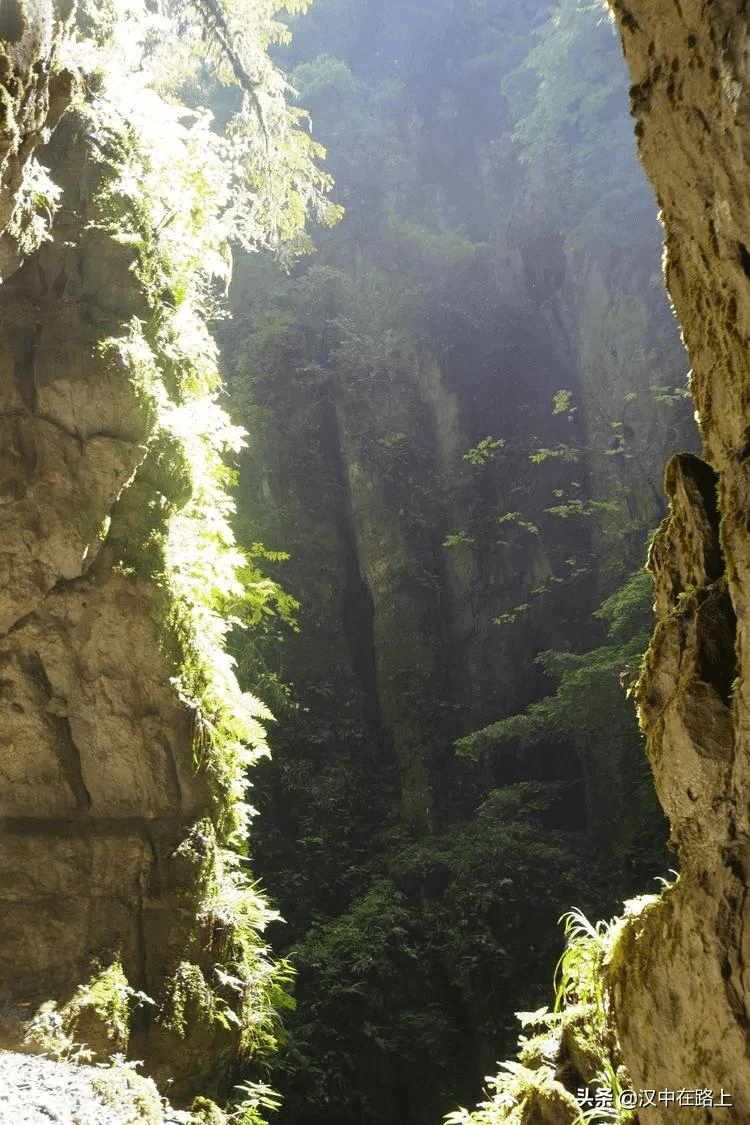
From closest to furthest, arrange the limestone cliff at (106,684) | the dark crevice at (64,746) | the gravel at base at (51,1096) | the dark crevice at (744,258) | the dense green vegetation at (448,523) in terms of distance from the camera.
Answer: the dark crevice at (744,258) < the gravel at base at (51,1096) < the limestone cliff at (106,684) < the dark crevice at (64,746) < the dense green vegetation at (448,523)

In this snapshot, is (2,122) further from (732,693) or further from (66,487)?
(732,693)

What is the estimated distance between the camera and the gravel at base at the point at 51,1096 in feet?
11.5

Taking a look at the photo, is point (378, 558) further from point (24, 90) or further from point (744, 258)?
point (744, 258)

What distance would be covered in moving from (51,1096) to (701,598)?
140 inches

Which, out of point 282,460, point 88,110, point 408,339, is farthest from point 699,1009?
point 408,339

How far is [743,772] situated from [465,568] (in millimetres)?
13161

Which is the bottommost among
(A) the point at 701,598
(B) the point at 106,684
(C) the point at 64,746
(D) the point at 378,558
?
(A) the point at 701,598

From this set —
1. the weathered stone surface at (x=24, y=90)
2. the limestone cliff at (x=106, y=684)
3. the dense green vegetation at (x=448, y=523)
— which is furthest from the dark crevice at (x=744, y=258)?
the dense green vegetation at (x=448, y=523)

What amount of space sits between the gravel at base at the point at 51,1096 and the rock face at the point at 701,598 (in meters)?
2.33

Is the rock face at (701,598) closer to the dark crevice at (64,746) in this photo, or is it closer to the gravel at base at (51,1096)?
the gravel at base at (51,1096)

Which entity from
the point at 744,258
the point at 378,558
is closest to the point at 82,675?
the point at 744,258

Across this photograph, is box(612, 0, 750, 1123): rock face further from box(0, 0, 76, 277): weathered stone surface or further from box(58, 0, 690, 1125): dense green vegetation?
box(0, 0, 76, 277): weathered stone surface

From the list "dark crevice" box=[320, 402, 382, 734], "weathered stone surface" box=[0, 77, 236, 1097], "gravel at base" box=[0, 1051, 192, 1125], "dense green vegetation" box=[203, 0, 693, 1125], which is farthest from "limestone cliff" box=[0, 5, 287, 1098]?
"dark crevice" box=[320, 402, 382, 734]

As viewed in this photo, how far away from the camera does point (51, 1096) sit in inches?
148
